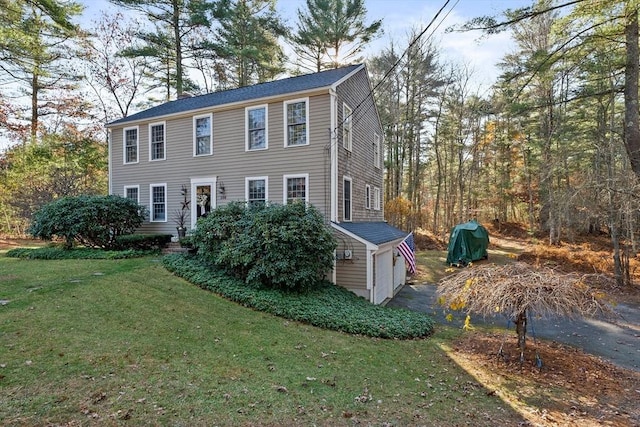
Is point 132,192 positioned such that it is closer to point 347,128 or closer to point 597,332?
point 347,128

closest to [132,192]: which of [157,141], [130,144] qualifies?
[130,144]

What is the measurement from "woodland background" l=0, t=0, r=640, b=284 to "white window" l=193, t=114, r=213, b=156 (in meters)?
8.32

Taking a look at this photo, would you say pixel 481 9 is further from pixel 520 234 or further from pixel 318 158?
pixel 520 234

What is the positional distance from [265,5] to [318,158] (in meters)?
16.2

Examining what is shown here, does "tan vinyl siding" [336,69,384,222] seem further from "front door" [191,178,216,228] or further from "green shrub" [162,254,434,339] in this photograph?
"front door" [191,178,216,228]

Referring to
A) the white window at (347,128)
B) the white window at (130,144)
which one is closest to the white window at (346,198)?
the white window at (347,128)

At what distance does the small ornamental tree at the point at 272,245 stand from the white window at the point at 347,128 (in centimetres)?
344

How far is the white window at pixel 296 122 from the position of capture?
34.7ft

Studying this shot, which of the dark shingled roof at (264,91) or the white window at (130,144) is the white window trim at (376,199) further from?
the white window at (130,144)

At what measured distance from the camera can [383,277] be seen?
10.5 metres

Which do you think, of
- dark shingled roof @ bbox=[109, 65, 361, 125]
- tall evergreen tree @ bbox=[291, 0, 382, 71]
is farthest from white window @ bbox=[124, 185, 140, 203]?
tall evergreen tree @ bbox=[291, 0, 382, 71]

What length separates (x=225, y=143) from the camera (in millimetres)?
11812

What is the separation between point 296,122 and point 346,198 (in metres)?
3.09

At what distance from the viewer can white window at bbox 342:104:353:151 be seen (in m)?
11.0
